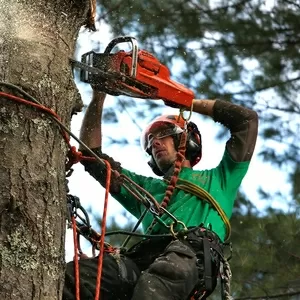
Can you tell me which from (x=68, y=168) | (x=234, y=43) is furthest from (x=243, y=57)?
(x=68, y=168)

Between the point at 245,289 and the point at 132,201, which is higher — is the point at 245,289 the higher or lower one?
the higher one

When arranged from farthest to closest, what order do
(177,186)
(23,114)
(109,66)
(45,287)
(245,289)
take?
(245,289) < (177,186) < (109,66) < (23,114) < (45,287)

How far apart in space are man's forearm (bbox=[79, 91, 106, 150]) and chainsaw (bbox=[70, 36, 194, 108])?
0.42 m

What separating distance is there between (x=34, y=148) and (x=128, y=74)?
969 mm

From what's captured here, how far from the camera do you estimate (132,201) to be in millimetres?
3775

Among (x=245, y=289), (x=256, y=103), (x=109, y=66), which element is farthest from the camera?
(x=256, y=103)

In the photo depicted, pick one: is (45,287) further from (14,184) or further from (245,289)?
(245,289)

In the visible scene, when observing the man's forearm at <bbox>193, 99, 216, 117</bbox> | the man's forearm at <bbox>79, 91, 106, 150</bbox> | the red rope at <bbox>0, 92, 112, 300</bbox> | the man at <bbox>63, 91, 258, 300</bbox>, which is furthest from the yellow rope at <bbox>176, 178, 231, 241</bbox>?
the red rope at <bbox>0, 92, 112, 300</bbox>

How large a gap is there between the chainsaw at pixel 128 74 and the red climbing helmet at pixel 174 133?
1.86 ft

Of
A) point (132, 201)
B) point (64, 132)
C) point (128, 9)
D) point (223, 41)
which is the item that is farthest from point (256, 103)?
point (64, 132)

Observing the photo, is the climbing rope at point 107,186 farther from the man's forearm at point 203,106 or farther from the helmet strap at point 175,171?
the man's forearm at point 203,106

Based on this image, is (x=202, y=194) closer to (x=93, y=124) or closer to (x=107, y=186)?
(x=93, y=124)

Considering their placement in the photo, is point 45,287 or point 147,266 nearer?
point 45,287

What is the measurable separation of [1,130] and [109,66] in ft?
3.26
